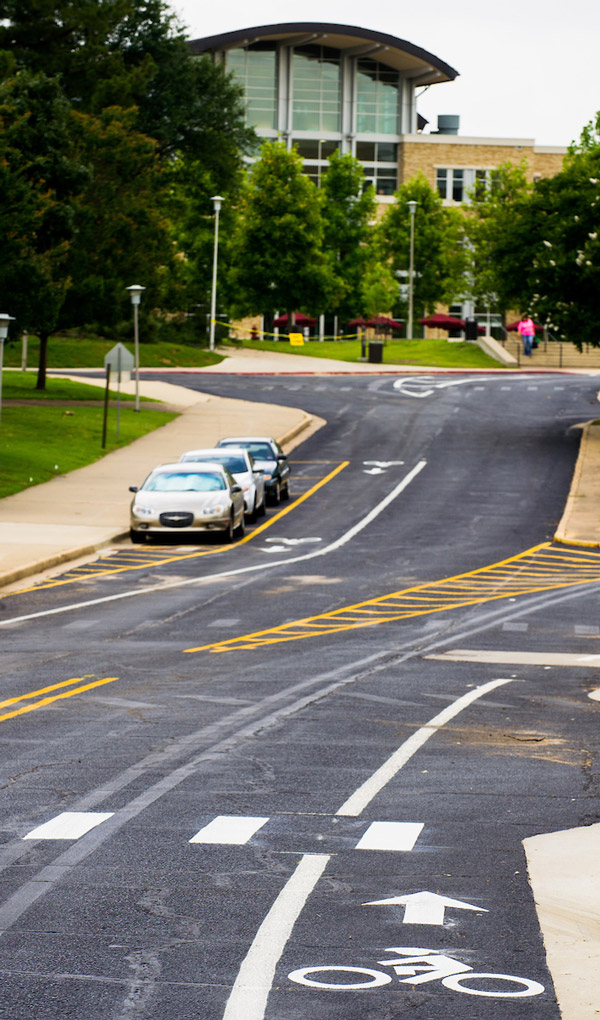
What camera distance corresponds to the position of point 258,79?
100312mm

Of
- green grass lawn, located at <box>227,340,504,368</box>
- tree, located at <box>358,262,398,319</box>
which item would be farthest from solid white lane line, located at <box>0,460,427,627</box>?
tree, located at <box>358,262,398,319</box>

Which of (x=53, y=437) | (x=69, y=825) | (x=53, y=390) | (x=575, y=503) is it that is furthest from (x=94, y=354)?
(x=69, y=825)

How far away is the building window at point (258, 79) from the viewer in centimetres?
9981

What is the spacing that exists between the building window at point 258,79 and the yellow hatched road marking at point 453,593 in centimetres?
7966

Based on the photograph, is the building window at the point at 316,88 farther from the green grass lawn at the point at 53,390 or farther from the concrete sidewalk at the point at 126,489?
the green grass lawn at the point at 53,390

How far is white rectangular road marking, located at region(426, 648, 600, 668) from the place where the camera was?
48.6ft

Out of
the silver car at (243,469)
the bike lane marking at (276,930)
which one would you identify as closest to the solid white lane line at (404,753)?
the bike lane marking at (276,930)

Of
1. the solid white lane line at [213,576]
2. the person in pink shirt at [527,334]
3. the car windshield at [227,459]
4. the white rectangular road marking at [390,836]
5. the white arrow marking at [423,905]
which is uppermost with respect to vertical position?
the person in pink shirt at [527,334]

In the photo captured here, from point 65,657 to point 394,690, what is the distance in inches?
153

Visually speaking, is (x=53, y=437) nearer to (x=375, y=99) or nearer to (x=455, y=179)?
(x=455, y=179)

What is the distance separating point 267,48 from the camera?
100m

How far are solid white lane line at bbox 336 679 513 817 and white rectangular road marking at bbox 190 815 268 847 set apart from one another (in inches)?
23.6

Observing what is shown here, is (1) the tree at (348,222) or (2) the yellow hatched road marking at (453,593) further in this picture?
(1) the tree at (348,222)

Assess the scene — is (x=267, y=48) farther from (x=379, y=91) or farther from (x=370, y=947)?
(x=370, y=947)
